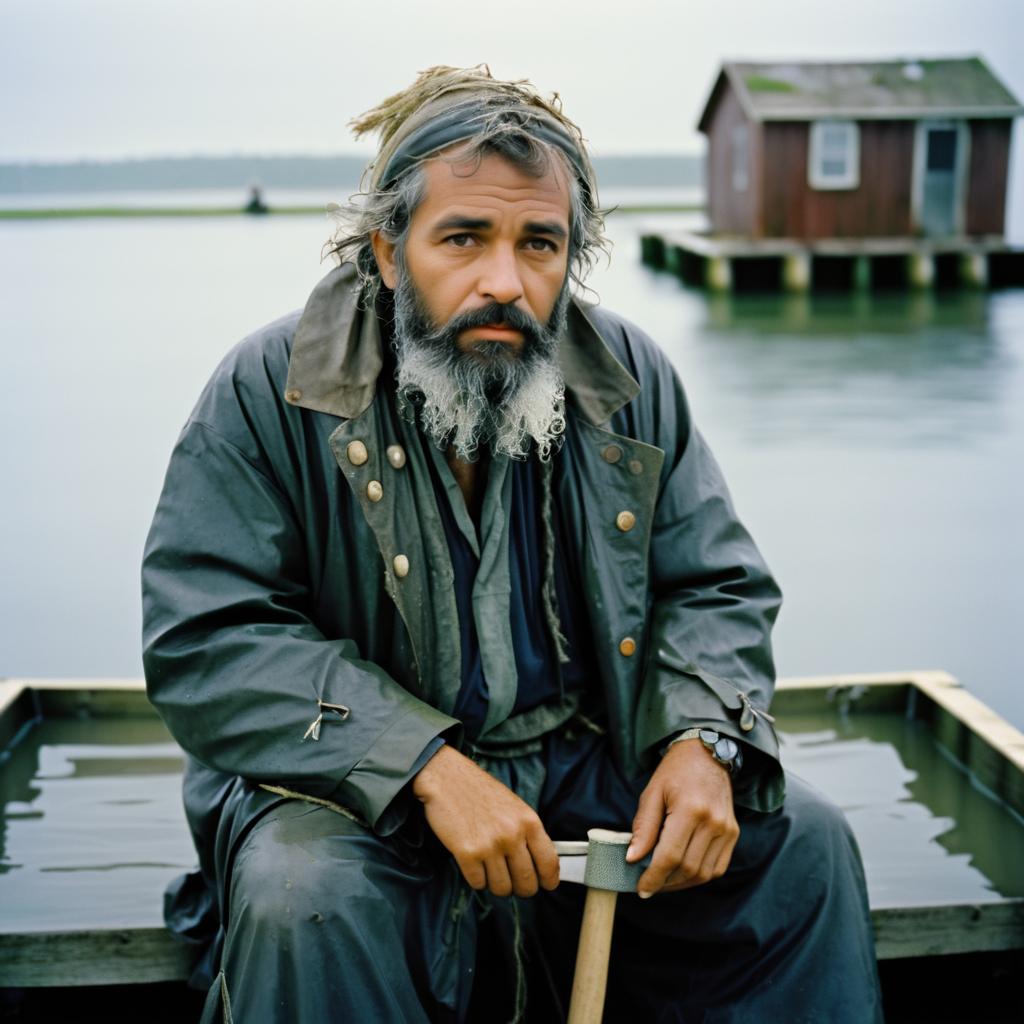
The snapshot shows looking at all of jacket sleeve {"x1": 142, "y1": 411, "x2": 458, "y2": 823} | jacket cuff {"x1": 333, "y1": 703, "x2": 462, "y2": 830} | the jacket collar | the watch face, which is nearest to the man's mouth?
the jacket collar

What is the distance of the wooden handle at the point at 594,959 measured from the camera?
2008 millimetres

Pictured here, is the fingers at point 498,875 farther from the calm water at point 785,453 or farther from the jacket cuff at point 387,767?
the calm water at point 785,453

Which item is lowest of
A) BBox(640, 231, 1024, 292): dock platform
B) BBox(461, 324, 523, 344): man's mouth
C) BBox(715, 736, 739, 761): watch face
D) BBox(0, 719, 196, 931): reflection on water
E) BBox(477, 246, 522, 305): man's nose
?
BBox(640, 231, 1024, 292): dock platform

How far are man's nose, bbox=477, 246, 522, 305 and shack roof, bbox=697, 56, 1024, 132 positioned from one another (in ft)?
60.4

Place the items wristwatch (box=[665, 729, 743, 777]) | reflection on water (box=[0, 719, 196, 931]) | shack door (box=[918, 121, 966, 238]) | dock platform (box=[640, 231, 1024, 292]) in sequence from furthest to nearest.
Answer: shack door (box=[918, 121, 966, 238]), dock platform (box=[640, 231, 1024, 292]), reflection on water (box=[0, 719, 196, 931]), wristwatch (box=[665, 729, 743, 777])

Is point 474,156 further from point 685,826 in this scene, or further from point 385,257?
point 685,826

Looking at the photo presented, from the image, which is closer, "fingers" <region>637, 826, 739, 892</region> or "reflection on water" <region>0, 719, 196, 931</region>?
"fingers" <region>637, 826, 739, 892</region>

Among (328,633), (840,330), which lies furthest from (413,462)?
(840,330)

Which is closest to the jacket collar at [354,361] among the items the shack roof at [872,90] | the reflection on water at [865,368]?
the reflection on water at [865,368]

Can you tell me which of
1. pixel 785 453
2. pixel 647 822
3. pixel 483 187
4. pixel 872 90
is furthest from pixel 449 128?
pixel 872 90

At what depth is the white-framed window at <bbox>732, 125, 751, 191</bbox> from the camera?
2104cm

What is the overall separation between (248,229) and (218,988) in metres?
34.8

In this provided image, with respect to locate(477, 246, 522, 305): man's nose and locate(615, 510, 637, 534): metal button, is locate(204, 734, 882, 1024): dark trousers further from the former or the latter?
locate(477, 246, 522, 305): man's nose

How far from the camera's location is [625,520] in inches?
90.3
